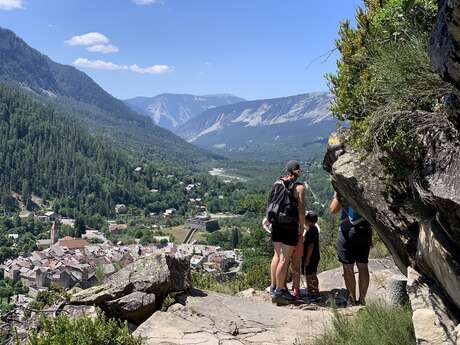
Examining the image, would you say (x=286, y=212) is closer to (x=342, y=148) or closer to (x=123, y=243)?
(x=342, y=148)

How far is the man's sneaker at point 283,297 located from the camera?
6219mm

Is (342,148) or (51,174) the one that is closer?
(342,148)

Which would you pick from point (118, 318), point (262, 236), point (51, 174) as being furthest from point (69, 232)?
point (118, 318)

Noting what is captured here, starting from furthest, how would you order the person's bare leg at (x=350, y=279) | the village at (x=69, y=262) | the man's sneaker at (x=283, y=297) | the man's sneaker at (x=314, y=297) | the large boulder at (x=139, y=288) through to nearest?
the village at (x=69, y=262) < the man's sneaker at (x=314, y=297) < the man's sneaker at (x=283, y=297) < the person's bare leg at (x=350, y=279) < the large boulder at (x=139, y=288)

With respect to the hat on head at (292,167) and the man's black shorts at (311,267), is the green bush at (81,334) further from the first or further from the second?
the man's black shorts at (311,267)

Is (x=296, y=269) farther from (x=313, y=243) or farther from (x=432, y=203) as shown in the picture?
(x=432, y=203)

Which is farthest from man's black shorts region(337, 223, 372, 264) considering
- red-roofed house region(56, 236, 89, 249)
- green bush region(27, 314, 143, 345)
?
red-roofed house region(56, 236, 89, 249)

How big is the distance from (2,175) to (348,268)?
11926 cm

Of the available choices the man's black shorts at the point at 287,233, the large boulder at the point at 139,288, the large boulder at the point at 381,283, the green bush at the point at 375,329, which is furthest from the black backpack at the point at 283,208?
the green bush at the point at 375,329

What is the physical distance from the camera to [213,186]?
5266 inches

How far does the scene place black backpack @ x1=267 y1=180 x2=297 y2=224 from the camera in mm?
5734

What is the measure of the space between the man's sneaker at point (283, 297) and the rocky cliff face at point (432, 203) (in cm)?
188

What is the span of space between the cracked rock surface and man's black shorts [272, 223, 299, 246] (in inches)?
34.2

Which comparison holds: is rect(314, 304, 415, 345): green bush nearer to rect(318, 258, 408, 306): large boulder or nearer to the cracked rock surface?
the cracked rock surface
